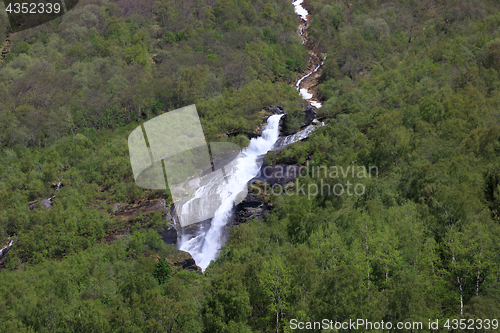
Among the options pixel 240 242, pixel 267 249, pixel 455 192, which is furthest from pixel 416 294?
pixel 240 242

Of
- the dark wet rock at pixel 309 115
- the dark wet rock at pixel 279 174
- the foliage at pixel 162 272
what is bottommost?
the foliage at pixel 162 272

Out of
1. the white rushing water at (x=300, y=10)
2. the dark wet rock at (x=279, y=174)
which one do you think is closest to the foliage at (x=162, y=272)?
the dark wet rock at (x=279, y=174)

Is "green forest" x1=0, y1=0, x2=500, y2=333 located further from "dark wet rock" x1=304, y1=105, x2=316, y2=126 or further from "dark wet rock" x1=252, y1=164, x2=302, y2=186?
"dark wet rock" x1=252, y1=164, x2=302, y2=186

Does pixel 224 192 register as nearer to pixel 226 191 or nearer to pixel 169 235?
pixel 226 191

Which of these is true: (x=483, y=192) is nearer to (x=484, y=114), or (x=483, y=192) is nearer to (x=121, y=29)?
(x=484, y=114)

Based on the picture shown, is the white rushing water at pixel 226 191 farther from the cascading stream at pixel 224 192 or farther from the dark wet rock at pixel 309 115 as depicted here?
the dark wet rock at pixel 309 115

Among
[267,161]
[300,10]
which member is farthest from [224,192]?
[300,10]
